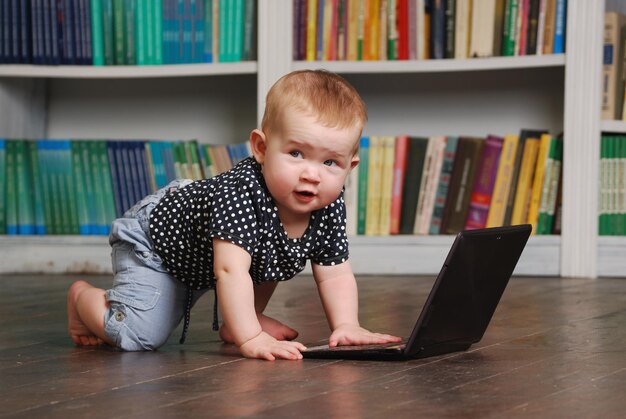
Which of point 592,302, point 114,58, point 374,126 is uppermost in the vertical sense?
point 114,58

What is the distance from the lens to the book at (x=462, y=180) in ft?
8.92

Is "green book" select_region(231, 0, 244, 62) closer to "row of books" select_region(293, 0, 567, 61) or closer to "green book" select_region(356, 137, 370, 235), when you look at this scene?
"row of books" select_region(293, 0, 567, 61)

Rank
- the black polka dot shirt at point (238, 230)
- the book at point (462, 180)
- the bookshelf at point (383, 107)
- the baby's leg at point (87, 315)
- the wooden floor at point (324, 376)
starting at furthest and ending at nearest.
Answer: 1. the book at point (462, 180)
2. the bookshelf at point (383, 107)
3. the baby's leg at point (87, 315)
4. the black polka dot shirt at point (238, 230)
5. the wooden floor at point (324, 376)

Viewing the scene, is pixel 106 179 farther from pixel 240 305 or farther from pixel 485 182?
pixel 240 305

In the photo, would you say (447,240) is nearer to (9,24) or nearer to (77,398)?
(9,24)

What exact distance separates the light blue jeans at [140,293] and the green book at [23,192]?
4.01 feet

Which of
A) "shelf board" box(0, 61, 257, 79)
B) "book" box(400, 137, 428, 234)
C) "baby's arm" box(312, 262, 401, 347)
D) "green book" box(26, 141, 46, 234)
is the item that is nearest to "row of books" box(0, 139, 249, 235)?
"green book" box(26, 141, 46, 234)

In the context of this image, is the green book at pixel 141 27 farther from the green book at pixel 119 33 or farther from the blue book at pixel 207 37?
the blue book at pixel 207 37

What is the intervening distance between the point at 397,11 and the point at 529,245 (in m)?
0.66

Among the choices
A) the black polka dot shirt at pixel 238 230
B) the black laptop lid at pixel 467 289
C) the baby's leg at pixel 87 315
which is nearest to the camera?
the black laptop lid at pixel 467 289

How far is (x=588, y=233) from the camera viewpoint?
103 inches

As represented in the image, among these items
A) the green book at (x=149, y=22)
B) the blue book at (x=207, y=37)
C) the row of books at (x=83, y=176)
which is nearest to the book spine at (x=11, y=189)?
the row of books at (x=83, y=176)

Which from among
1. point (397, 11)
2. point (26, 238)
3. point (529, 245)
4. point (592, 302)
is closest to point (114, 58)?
point (26, 238)

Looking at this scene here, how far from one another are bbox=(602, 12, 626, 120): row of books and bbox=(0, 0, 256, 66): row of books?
88cm
